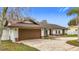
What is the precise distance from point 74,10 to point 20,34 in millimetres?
714

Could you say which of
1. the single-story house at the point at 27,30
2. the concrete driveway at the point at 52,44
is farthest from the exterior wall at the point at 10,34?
the concrete driveway at the point at 52,44

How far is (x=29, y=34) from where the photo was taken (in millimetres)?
3768

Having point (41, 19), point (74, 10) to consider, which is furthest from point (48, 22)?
point (74, 10)

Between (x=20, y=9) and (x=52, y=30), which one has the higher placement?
(x=20, y=9)

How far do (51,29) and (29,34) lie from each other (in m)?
0.28

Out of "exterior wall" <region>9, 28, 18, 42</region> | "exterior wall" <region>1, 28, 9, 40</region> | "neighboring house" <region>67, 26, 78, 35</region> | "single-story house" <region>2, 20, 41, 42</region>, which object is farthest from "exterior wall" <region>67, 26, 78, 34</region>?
"exterior wall" <region>1, 28, 9, 40</region>

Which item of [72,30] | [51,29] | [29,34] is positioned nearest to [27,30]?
[29,34]

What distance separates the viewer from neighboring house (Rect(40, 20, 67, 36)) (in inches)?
147

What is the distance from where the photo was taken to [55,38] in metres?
3.77

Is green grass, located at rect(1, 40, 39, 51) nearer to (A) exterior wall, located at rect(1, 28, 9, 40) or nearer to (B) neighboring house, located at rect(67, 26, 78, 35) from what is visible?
(A) exterior wall, located at rect(1, 28, 9, 40)

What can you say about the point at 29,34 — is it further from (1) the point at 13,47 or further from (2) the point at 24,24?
(1) the point at 13,47
